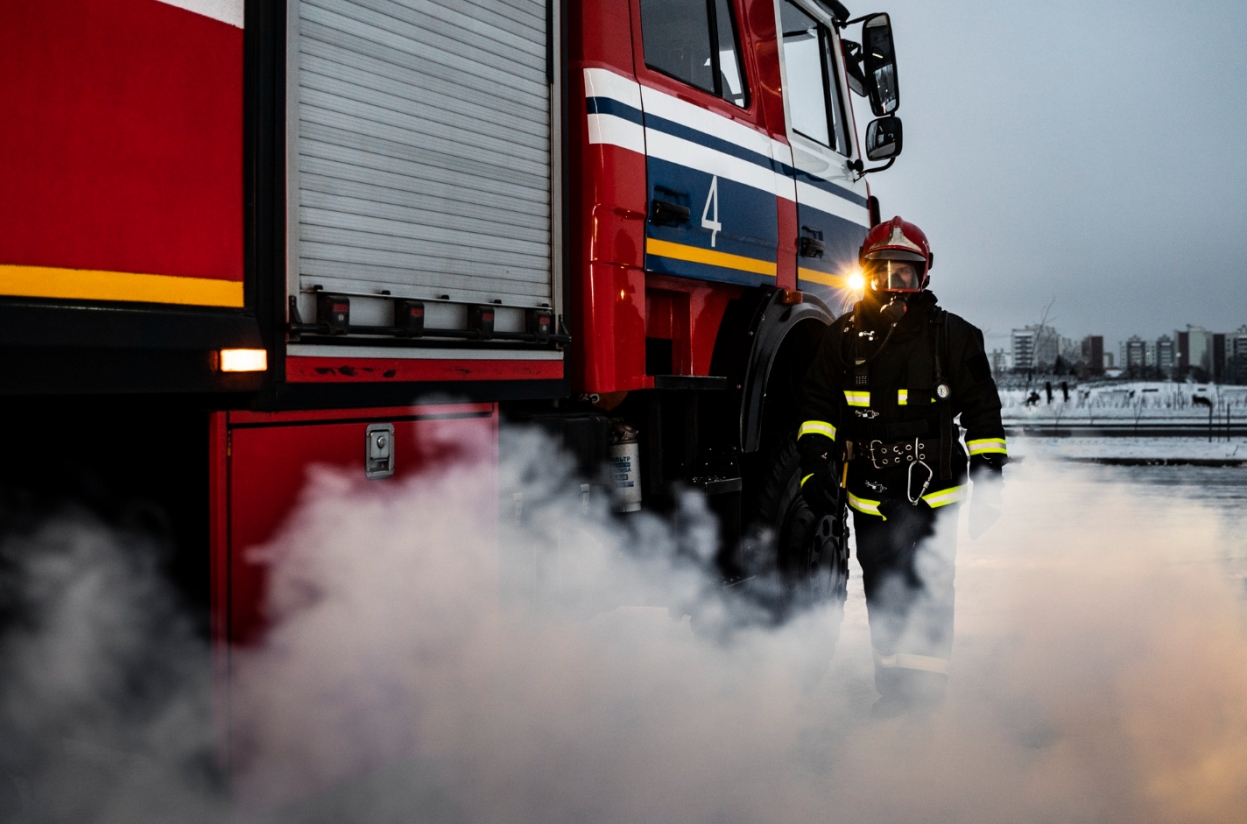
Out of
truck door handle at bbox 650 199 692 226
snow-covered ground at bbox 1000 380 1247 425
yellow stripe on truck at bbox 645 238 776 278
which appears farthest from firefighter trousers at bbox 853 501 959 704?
snow-covered ground at bbox 1000 380 1247 425

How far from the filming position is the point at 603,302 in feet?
11.7

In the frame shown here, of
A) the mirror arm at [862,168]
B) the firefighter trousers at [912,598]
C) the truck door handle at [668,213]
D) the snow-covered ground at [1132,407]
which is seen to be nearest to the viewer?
the truck door handle at [668,213]

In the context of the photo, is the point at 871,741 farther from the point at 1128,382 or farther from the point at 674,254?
the point at 1128,382

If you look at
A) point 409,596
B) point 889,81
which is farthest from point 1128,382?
point 409,596

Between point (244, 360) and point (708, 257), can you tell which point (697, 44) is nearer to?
point (708, 257)

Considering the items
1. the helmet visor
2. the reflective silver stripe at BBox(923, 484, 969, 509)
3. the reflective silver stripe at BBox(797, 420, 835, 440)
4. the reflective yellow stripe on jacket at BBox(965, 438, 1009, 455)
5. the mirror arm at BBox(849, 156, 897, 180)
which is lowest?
the reflective silver stripe at BBox(923, 484, 969, 509)

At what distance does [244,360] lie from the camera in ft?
7.88

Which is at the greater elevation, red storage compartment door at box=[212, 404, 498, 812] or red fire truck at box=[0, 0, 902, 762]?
red fire truck at box=[0, 0, 902, 762]

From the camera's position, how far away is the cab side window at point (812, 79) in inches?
189

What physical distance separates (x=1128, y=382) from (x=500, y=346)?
139 feet

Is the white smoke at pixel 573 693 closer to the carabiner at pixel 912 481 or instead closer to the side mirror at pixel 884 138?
the carabiner at pixel 912 481

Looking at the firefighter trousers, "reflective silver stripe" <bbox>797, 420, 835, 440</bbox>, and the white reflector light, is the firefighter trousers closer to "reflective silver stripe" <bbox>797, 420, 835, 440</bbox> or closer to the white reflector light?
"reflective silver stripe" <bbox>797, 420, 835, 440</bbox>

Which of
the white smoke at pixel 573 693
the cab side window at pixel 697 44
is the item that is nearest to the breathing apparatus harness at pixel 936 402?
the white smoke at pixel 573 693

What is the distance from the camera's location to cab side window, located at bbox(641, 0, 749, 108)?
3.89 m
